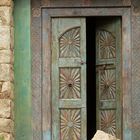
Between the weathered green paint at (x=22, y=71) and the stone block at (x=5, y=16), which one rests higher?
the stone block at (x=5, y=16)

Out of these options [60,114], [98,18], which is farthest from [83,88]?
[98,18]

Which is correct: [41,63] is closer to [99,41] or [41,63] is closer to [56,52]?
[56,52]

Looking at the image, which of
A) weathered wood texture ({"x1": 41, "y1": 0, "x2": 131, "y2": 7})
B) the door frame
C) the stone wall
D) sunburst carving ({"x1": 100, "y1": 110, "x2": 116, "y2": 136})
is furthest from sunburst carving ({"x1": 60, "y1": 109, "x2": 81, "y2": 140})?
weathered wood texture ({"x1": 41, "y1": 0, "x2": 131, "y2": 7})

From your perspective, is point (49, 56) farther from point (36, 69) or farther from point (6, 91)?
point (6, 91)

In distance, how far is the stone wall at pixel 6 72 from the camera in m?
8.29

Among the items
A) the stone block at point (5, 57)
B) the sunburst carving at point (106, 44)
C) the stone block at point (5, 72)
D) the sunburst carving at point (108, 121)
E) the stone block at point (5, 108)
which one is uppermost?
the sunburst carving at point (106, 44)

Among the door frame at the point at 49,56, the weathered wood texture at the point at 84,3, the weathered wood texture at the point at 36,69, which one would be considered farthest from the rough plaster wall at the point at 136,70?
A: the weathered wood texture at the point at 36,69

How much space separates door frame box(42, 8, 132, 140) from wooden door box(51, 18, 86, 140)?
7cm

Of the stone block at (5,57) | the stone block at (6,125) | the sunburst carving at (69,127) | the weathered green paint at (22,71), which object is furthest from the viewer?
the sunburst carving at (69,127)

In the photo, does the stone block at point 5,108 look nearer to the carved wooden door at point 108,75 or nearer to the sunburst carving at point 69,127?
the sunburst carving at point 69,127

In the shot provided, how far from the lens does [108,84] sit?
9.03 m

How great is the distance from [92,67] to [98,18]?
1242 millimetres

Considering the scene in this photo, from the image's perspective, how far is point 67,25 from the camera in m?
8.88

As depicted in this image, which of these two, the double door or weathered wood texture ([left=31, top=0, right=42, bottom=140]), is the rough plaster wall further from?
weathered wood texture ([left=31, top=0, right=42, bottom=140])
